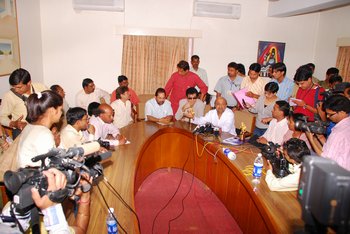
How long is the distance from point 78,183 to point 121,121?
286 cm

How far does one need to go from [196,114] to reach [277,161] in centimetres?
202

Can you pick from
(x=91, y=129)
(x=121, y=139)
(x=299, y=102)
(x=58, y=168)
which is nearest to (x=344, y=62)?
(x=299, y=102)

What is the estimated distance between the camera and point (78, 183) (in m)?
1.28

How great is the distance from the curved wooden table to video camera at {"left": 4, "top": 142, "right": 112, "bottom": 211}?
0.54 metres

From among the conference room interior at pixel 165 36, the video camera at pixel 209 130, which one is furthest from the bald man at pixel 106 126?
the video camera at pixel 209 130

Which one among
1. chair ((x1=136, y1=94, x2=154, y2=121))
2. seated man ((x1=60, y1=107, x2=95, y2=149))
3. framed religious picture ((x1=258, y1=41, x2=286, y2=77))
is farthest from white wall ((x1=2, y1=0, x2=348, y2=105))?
seated man ((x1=60, y1=107, x2=95, y2=149))

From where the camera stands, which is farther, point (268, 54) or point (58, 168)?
point (268, 54)

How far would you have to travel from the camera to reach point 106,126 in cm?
330

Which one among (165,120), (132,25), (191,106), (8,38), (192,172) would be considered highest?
(132,25)

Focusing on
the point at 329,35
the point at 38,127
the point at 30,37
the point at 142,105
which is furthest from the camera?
the point at 329,35

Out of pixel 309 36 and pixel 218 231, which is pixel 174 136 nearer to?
pixel 218 231

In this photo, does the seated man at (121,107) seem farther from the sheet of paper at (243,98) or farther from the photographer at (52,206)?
the photographer at (52,206)

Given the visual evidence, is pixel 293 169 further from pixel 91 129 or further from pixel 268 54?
pixel 268 54

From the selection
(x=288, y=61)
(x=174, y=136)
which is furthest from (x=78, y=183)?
(x=288, y=61)
